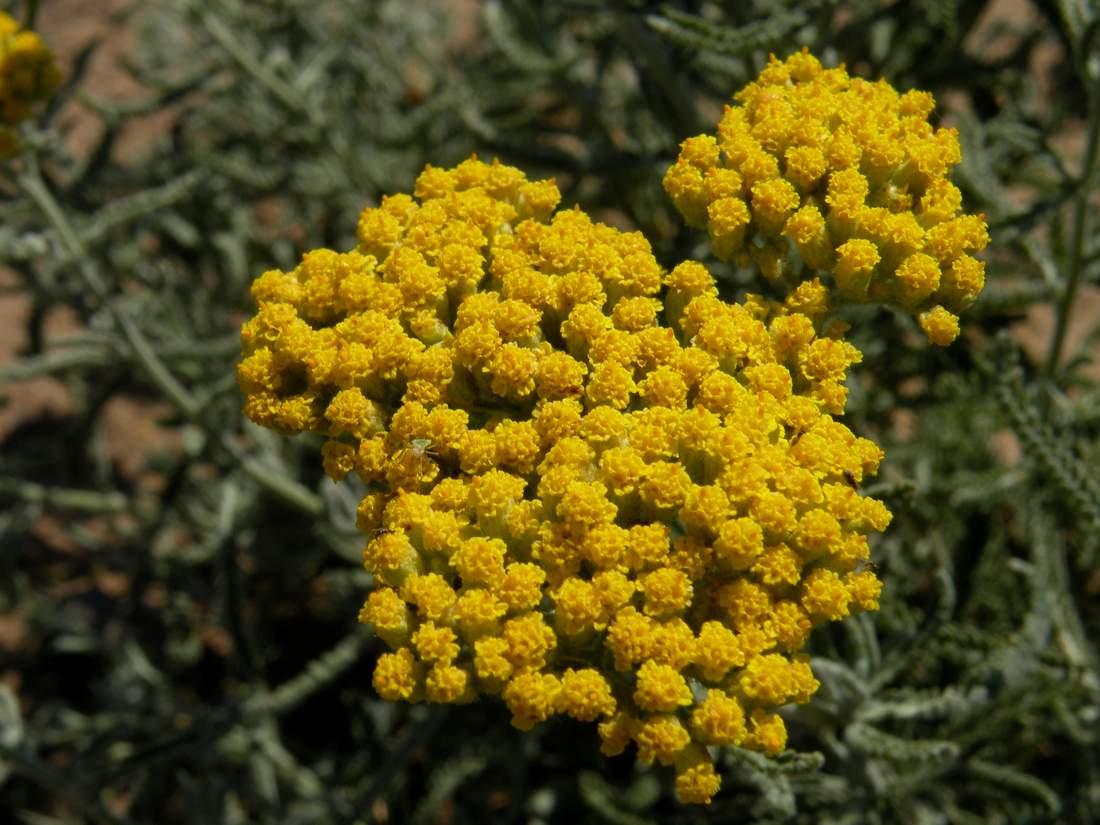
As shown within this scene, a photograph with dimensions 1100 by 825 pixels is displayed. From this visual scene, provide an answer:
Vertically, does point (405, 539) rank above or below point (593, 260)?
below

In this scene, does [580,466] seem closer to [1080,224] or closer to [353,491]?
[353,491]

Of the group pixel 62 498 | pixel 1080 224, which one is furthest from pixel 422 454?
pixel 62 498

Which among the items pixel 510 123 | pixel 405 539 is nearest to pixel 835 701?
pixel 405 539

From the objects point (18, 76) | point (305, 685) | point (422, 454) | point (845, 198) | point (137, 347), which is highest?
point (845, 198)

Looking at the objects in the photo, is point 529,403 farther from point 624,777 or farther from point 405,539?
point 624,777

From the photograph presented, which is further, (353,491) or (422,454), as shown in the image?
(353,491)

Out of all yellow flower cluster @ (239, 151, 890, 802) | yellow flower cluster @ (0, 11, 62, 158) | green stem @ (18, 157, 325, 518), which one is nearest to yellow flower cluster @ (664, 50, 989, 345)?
yellow flower cluster @ (239, 151, 890, 802)

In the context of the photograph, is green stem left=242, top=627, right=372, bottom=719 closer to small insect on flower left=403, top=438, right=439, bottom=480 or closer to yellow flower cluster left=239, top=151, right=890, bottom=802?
yellow flower cluster left=239, top=151, right=890, bottom=802
